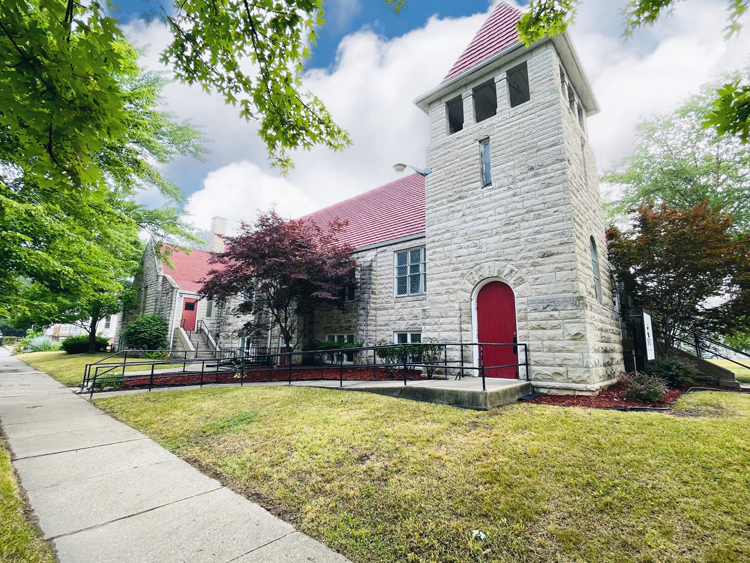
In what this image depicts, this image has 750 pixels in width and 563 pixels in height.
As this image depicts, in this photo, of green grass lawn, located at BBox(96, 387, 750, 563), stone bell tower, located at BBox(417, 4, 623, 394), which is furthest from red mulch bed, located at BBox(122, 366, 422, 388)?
green grass lawn, located at BBox(96, 387, 750, 563)

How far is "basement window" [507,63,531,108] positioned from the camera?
9672mm

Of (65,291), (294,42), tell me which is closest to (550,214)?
(294,42)

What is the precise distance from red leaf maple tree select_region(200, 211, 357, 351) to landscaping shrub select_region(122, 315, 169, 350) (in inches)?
390

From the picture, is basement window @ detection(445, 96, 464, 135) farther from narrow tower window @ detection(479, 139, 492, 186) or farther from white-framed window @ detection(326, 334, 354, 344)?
white-framed window @ detection(326, 334, 354, 344)

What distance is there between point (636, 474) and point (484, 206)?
7.01m

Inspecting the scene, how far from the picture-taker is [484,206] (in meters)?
9.09

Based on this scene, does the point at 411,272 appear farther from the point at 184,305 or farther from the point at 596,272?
the point at 184,305

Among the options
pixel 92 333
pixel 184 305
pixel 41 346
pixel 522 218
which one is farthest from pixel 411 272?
pixel 41 346

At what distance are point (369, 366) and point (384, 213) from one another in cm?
921

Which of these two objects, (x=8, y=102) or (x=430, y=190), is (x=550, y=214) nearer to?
(x=430, y=190)

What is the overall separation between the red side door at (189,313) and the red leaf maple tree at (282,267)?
11.9 metres

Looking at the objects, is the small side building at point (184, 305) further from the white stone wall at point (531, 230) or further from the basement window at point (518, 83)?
the basement window at point (518, 83)

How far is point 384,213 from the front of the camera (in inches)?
603

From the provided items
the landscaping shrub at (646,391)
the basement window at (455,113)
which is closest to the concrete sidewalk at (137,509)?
the landscaping shrub at (646,391)
